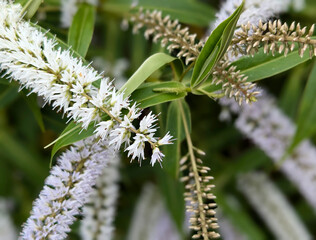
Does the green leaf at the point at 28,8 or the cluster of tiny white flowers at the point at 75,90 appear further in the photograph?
the green leaf at the point at 28,8

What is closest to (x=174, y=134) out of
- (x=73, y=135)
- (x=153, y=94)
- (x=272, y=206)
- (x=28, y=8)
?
(x=153, y=94)

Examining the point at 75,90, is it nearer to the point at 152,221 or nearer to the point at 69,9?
the point at 69,9

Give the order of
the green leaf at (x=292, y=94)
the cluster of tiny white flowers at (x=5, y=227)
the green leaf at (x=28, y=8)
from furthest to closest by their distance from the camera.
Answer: the green leaf at (x=292, y=94) < the cluster of tiny white flowers at (x=5, y=227) < the green leaf at (x=28, y=8)

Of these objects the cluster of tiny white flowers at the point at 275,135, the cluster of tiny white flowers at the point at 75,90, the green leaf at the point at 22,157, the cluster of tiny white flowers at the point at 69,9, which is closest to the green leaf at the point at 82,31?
the cluster of tiny white flowers at the point at 69,9

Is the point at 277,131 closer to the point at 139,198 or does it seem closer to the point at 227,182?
the point at 227,182

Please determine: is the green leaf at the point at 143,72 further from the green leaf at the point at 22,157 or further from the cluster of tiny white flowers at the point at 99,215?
the green leaf at the point at 22,157

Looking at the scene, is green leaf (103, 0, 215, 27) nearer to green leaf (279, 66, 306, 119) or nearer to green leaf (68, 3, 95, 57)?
green leaf (68, 3, 95, 57)

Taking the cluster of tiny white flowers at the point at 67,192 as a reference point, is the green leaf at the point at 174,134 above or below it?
above

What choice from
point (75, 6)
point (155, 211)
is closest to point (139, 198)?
point (155, 211)
